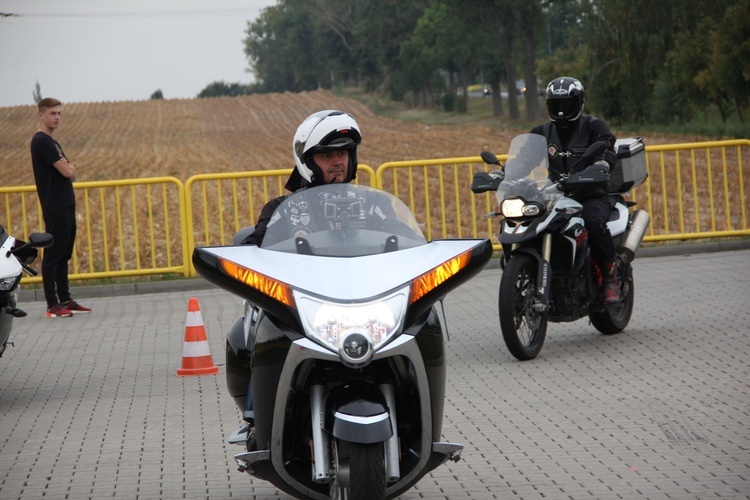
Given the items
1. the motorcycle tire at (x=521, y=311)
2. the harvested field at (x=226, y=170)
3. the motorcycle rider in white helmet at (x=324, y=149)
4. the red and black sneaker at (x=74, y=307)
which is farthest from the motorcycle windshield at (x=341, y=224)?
the harvested field at (x=226, y=170)

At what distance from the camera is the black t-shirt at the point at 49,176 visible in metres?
12.3

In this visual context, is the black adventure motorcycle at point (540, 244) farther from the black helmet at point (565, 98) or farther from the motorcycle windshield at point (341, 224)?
the motorcycle windshield at point (341, 224)

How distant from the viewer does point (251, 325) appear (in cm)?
528

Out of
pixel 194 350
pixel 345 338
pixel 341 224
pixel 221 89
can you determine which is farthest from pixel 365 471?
pixel 221 89

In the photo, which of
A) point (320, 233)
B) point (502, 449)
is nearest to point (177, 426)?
point (502, 449)

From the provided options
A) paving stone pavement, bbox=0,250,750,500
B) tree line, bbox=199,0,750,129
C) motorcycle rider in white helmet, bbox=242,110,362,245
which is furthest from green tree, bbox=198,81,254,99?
motorcycle rider in white helmet, bbox=242,110,362,245

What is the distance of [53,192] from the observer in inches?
488

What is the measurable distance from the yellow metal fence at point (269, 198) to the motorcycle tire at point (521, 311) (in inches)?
226

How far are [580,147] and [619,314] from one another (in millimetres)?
1373

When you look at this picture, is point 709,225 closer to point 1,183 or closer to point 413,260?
point 413,260

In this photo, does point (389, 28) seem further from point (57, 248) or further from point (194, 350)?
point (194, 350)

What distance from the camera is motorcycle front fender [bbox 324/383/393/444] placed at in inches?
171

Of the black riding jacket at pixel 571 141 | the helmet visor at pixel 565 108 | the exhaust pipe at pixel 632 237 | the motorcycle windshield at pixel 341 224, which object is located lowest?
the exhaust pipe at pixel 632 237

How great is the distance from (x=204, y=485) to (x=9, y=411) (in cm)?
264
